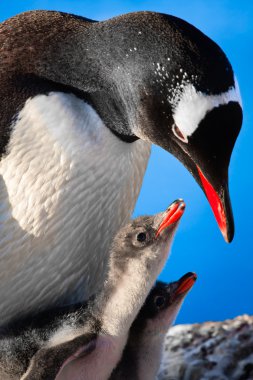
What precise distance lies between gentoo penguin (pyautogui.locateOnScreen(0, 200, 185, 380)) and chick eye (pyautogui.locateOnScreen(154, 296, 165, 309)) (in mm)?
48

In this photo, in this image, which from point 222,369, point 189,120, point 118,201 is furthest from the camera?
point 222,369

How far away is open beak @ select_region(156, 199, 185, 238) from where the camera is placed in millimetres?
2082

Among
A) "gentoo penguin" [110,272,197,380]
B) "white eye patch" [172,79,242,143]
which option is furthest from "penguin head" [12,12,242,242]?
"gentoo penguin" [110,272,197,380]

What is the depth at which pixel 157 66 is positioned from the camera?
202 centimetres

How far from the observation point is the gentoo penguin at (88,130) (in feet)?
6.54

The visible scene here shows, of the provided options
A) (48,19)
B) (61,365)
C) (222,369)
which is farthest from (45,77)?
(222,369)

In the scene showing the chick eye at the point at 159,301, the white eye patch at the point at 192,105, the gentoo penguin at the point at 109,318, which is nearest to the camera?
the white eye patch at the point at 192,105

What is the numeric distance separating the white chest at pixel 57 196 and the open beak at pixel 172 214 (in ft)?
0.69

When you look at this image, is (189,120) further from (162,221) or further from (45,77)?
(45,77)

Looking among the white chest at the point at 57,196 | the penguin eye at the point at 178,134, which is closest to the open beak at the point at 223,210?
the penguin eye at the point at 178,134

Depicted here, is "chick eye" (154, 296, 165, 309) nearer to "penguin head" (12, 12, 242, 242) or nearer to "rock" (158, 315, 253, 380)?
"penguin head" (12, 12, 242, 242)

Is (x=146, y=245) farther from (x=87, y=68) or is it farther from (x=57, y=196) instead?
(x=87, y=68)

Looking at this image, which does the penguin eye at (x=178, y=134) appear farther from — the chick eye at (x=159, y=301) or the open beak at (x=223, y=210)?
the chick eye at (x=159, y=301)

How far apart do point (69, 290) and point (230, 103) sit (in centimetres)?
73
